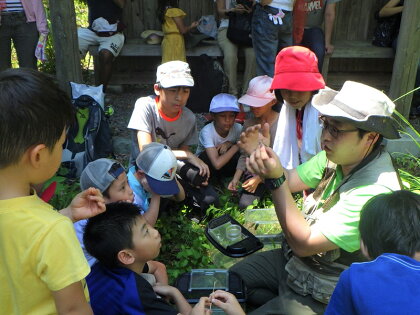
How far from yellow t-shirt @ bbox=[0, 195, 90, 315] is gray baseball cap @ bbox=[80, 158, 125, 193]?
1.19 metres

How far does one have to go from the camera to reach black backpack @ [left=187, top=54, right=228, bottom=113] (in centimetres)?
562

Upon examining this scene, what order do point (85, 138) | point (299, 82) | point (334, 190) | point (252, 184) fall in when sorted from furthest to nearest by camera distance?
point (85, 138) → point (252, 184) → point (299, 82) → point (334, 190)

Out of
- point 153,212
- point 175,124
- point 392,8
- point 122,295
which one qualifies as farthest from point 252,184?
point 392,8

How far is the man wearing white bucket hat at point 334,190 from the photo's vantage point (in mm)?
1922

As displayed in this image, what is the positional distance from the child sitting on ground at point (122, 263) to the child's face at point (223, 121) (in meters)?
1.84

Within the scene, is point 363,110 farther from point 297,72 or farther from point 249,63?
point 249,63

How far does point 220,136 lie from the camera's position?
3.90 m

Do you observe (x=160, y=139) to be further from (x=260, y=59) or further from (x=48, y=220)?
(x=48, y=220)

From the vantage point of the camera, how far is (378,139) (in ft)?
6.68

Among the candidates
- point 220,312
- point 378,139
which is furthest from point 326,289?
point 378,139

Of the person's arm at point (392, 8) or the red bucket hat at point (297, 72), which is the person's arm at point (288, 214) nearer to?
the red bucket hat at point (297, 72)

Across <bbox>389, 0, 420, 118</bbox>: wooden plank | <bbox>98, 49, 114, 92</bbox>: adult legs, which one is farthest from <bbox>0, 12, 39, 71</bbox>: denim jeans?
<bbox>389, 0, 420, 118</bbox>: wooden plank

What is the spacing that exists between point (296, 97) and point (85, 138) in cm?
202

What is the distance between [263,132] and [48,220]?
218 cm
